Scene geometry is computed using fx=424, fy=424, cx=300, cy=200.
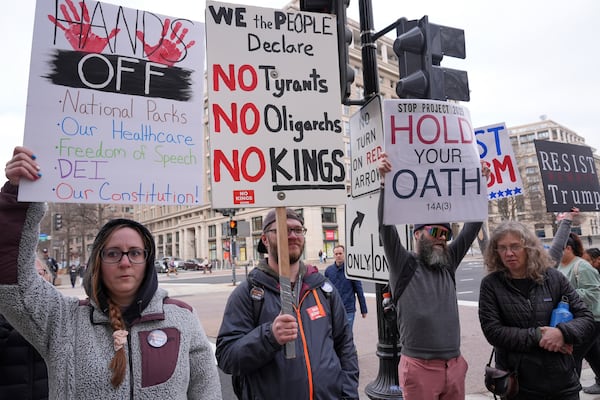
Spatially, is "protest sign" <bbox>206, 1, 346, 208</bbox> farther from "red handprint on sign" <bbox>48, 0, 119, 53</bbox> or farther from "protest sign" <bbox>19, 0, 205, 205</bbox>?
"red handprint on sign" <bbox>48, 0, 119, 53</bbox>

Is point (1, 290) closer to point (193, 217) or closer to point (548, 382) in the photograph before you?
point (548, 382)

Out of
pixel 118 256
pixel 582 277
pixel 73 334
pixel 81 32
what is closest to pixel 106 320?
pixel 73 334

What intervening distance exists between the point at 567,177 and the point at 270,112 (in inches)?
160

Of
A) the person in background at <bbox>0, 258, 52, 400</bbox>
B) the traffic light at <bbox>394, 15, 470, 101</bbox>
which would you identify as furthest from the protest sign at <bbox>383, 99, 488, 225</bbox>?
the person in background at <bbox>0, 258, 52, 400</bbox>

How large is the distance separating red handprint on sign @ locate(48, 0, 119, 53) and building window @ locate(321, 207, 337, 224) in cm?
4539

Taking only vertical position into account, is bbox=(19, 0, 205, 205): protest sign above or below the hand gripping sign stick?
above

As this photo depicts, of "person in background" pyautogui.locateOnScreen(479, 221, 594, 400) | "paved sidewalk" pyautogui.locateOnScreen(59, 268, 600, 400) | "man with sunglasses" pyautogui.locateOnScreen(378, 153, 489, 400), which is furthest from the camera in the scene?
"paved sidewalk" pyautogui.locateOnScreen(59, 268, 600, 400)

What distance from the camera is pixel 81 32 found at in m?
2.27

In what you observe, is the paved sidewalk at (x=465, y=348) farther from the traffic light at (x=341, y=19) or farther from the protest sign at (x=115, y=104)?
the protest sign at (x=115, y=104)

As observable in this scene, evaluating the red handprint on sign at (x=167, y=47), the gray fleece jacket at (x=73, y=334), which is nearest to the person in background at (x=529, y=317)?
the gray fleece jacket at (x=73, y=334)

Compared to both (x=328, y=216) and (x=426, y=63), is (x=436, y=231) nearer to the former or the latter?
(x=426, y=63)

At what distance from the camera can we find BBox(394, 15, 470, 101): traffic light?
423cm

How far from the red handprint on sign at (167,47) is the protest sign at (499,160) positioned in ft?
11.7

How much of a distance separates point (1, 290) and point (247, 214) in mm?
52638
